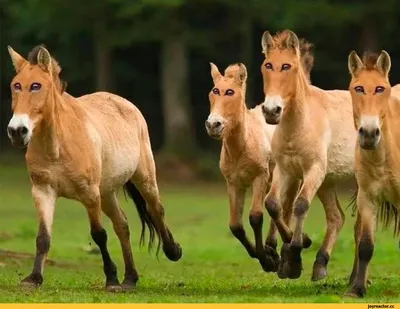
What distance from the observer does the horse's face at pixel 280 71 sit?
11.2 metres

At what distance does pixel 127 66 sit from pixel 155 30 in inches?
216

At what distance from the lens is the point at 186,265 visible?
15.9m

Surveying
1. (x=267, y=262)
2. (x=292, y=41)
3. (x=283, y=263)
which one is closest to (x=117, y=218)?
(x=267, y=262)

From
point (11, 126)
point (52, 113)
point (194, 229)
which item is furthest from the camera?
point (194, 229)

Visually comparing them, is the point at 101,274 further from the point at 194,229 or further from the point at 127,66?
the point at 127,66

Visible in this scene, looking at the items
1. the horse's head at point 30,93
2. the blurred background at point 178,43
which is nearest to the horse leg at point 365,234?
the horse's head at point 30,93

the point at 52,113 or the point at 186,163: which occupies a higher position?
the point at 52,113

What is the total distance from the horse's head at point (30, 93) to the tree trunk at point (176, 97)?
74.1ft

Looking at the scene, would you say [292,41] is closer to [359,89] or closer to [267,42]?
[267,42]

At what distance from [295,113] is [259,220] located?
1.31 metres

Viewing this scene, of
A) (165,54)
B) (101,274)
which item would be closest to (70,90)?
(165,54)

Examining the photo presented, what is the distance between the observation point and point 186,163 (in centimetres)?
3322

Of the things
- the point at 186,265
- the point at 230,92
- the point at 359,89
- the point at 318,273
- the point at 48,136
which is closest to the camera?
the point at 359,89

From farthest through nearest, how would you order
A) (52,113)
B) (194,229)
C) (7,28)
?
(7,28) < (194,229) < (52,113)
